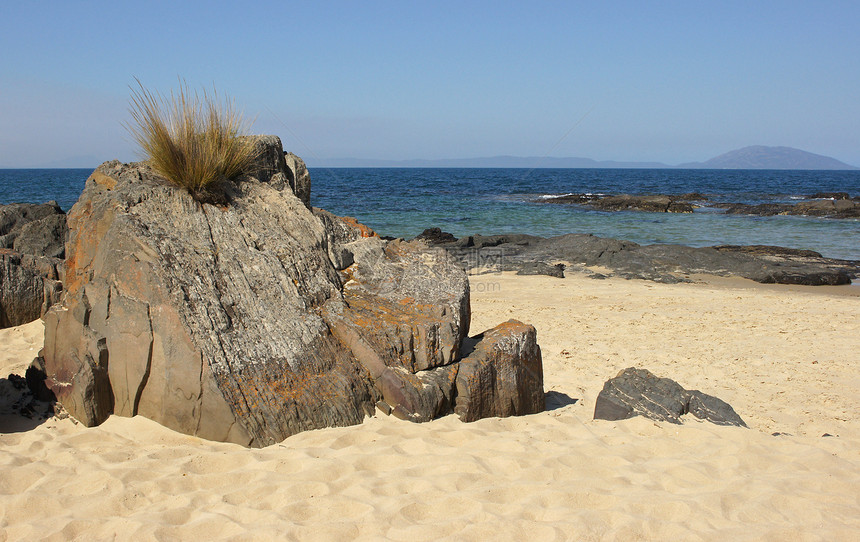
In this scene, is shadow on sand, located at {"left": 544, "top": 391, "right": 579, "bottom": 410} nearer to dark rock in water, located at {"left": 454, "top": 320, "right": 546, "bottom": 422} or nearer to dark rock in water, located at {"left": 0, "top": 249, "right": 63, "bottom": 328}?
dark rock in water, located at {"left": 454, "top": 320, "right": 546, "bottom": 422}

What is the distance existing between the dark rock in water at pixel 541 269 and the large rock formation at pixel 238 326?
8.54 metres

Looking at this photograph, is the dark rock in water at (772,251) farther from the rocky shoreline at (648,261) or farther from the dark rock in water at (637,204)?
the dark rock in water at (637,204)

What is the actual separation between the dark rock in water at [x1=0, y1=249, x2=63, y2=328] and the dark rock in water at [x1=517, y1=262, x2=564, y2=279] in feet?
30.6

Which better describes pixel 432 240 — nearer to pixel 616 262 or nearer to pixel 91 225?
pixel 616 262

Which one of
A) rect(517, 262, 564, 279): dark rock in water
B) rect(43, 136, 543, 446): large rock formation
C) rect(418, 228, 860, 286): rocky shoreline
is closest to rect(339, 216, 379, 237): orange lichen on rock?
rect(43, 136, 543, 446): large rock formation

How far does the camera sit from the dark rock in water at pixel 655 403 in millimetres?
4688

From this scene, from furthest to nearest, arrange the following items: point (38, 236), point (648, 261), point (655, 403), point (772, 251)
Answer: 1. point (772, 251)
2. point (648, 261)
3. point (38, 236)
4. point (655, 403)

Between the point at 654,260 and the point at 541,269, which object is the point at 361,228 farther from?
the point at 654,260

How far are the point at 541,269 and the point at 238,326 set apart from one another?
10.3 m

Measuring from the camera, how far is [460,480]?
11.3 feet

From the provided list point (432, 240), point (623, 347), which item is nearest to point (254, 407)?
point (623, 347)

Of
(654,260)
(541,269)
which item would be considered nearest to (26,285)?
(541,269)

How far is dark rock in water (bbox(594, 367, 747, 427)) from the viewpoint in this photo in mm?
4688

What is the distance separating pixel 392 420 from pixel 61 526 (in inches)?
80.5
